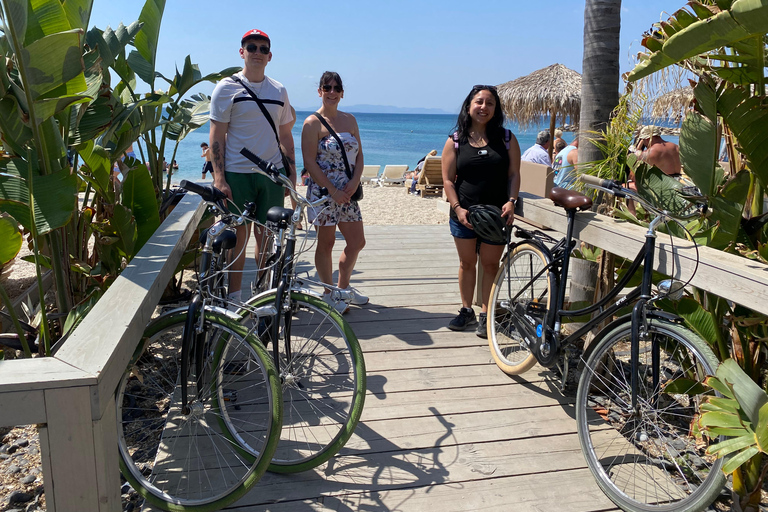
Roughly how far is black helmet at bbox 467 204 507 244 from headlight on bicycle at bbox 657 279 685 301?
4.84 ft

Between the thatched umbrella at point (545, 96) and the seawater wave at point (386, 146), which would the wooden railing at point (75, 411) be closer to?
the thatched umbrella at point (545, 96)

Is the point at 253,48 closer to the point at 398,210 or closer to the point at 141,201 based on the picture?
the point at 141,201

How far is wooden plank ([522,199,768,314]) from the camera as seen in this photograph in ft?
7.41

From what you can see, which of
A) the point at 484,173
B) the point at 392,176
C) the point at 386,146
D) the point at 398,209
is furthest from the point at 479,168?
the point at 386,146

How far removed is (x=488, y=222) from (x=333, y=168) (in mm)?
1257

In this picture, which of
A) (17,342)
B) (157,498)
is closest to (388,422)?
(157,498)

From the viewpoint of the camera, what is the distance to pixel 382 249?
7230 millimetres

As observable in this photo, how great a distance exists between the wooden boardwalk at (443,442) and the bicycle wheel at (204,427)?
7.2 inches

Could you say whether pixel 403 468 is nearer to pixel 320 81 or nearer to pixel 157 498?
pixel 157 498

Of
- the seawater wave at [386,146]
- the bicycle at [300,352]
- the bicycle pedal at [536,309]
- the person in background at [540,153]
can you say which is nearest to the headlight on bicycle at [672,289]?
the bicycle pedal at [536,309]

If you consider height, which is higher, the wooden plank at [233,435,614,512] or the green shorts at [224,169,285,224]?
the green shorts at [224,169,285,224]

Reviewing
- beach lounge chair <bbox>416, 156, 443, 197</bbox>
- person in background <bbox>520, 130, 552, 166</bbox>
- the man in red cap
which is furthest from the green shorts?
beach lounge chair <bbox>416, 156, 443, 197</bbox>

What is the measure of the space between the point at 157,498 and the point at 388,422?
3.92 feet

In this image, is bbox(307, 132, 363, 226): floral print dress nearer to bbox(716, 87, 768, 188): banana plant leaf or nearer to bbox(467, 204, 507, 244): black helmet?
bbox(467, 204, 507, 244): black helmet
